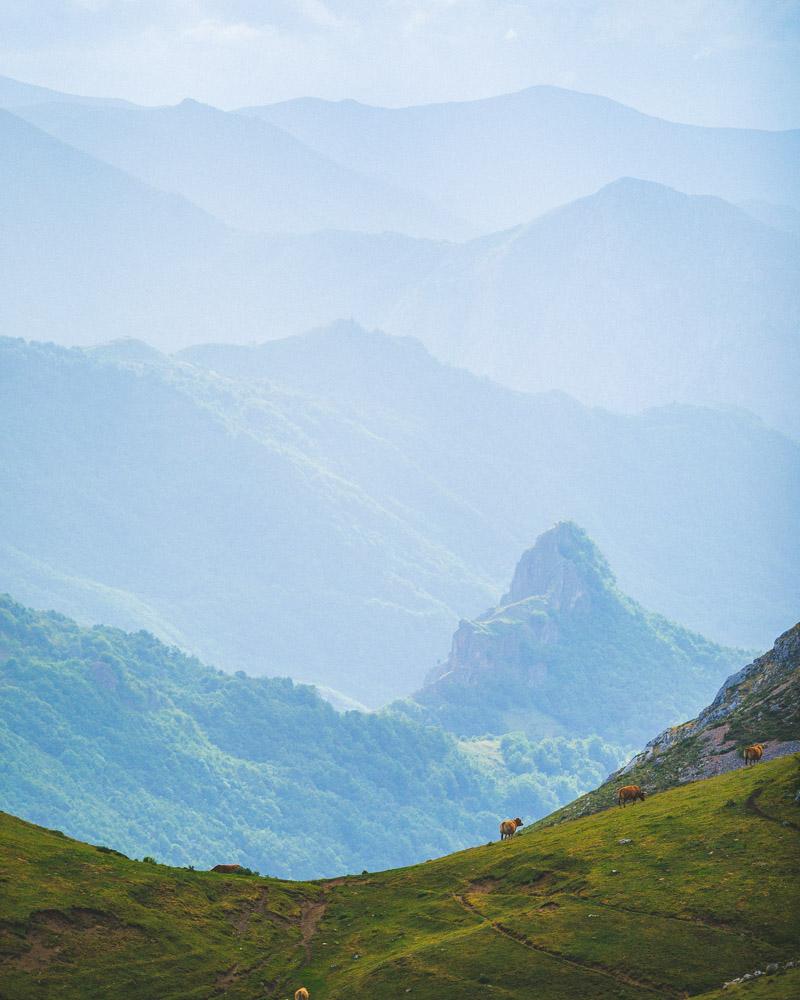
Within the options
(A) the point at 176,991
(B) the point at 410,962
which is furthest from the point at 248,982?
(B) the point at 410,962

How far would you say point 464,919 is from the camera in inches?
2933

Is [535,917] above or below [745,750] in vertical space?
below

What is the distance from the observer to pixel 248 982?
68.1 metres

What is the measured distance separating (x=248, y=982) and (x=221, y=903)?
10.3 metres

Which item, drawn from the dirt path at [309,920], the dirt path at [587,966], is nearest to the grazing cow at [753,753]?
the dirt path at [587,966]

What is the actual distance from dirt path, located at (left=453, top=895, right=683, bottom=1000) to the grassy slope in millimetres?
93

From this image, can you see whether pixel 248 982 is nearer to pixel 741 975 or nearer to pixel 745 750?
pixel 741 975

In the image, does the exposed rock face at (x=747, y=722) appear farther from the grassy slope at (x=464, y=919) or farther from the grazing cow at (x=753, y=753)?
the grassy slope at (x=464, y=919)

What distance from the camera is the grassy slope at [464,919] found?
208 feet

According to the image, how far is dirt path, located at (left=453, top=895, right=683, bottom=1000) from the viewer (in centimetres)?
6094

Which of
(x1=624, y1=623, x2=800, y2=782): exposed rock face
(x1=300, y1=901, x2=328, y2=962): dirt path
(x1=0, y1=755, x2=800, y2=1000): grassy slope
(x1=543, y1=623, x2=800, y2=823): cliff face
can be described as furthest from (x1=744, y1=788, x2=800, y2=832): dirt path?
(x1=300, y1=901, x2=328, y2=962): dirt path

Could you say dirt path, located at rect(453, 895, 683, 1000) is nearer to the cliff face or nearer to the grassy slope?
the grassy slope

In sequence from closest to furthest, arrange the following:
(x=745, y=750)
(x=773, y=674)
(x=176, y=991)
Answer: (x=176, y=991), (x=745, y=750), (x=773, y=674)

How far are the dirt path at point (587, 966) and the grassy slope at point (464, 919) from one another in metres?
0.09
